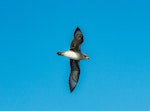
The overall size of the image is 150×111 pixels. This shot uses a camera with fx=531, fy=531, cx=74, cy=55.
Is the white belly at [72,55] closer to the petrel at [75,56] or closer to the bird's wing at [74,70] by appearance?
the petrel at [75,56]

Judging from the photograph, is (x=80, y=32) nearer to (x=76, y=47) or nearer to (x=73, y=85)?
(x=76, y=47)

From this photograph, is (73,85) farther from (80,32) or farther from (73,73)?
(80,32)

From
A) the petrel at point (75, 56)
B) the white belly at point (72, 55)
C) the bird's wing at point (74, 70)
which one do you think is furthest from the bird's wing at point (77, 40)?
the bird's wing at point (74, 70)

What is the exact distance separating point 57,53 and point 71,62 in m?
3.33

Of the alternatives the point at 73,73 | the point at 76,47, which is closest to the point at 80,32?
the point at 76,47

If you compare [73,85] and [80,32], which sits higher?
[80,32]

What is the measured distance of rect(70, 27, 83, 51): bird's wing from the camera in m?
46.4

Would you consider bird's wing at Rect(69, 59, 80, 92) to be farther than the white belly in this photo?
Yes

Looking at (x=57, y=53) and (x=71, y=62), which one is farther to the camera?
(x=71, y=62)

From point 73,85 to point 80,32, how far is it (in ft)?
16.5

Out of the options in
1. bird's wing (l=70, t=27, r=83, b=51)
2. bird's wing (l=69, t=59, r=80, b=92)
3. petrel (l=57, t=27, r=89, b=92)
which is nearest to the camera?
bird's wing (l=70, t=27, r=83, b=51)

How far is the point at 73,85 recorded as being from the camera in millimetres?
47969

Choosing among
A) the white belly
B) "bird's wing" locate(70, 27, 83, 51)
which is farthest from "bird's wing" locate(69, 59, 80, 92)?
"bird's wing" locate(70, 27, 83, 51)

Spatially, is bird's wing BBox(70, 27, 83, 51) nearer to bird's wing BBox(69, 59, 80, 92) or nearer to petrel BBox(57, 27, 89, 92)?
petrel BBox(57, 27, 89, 92)
